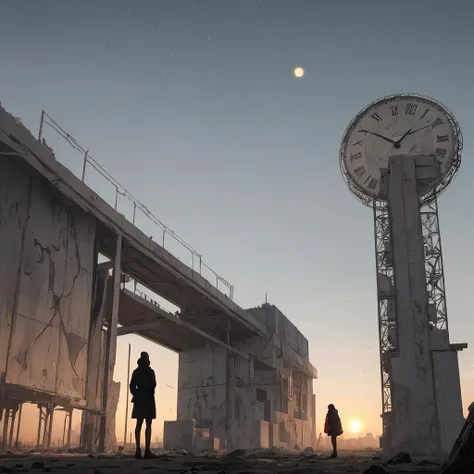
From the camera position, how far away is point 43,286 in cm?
1883

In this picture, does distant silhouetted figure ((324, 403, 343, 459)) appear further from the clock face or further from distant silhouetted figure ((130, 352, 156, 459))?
the clock face

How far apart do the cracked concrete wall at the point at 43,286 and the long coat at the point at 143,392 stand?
25.8 ft

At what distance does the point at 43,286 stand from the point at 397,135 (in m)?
18.9

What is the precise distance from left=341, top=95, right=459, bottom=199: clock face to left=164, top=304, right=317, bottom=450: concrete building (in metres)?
Answer: 15.2

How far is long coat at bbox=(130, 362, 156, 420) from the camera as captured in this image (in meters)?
10.4

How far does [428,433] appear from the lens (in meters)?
18.3

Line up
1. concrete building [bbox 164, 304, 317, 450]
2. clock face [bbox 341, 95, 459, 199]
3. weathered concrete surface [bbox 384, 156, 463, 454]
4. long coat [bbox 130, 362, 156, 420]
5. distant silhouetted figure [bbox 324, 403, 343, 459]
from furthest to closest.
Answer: concrete building [bbox 164, 304, 317, 450] → clock face [bbox 341, 95, 459, 199] → weathered concrete surface [bbox 384, 156, 463, 454] → distant silhouetted figure [bbox 324, 403, 343, 459] → long coat [bbox 130, 362, 156, 420]

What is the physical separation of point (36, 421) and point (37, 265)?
7.09 m

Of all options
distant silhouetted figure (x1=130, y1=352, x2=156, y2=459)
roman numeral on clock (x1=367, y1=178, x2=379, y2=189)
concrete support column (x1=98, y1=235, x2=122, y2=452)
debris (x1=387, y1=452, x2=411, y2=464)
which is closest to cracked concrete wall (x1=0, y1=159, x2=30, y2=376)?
concrete support column (x1=98, y1=235, x2=122, y2=452)

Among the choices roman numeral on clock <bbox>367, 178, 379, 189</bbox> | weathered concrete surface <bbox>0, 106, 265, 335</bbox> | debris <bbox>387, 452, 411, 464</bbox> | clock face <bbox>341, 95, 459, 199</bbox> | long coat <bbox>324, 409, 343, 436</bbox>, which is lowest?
debris <bbox>387, 452, 411, 464</bbox>

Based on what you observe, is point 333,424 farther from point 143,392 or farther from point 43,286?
point 43,286

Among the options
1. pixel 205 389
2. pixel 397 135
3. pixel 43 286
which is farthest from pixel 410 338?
pixel 205 389

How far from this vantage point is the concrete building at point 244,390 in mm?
37656

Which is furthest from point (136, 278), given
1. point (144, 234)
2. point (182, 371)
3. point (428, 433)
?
point (428, 433)
